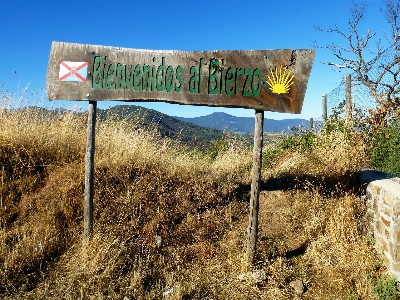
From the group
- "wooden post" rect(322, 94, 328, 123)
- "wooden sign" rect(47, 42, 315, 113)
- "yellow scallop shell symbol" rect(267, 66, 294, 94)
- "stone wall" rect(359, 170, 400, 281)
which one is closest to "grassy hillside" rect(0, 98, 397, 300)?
"stone wall" rect(359, 170, 400, 281)

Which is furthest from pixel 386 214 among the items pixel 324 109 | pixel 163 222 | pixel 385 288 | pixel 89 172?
pixel 324 109

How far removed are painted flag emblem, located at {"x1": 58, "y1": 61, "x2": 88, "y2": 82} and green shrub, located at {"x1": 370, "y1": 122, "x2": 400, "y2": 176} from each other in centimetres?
540

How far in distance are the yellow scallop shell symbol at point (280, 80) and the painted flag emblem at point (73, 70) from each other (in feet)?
7.49

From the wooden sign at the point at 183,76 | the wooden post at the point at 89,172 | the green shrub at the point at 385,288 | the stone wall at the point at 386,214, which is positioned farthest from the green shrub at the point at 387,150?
the wooden post at the point at 89,172

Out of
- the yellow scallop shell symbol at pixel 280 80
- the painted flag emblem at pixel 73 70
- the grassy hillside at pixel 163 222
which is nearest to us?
the grassy hillside at pixel 163 222

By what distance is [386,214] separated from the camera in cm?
390

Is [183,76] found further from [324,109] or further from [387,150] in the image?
[324,109]

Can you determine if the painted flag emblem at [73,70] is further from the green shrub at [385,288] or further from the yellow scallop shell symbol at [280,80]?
the green shrub at [385,288]

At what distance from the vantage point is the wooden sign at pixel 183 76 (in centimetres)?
392

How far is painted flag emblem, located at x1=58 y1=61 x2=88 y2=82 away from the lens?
13.5 feet

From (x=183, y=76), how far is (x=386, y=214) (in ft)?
9.61

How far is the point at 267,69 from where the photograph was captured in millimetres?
3920

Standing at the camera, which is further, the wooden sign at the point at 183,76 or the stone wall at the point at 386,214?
the wooden sign at the point at 183,76

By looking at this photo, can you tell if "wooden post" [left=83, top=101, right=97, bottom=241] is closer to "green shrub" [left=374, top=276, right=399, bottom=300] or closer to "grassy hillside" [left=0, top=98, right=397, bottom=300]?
"grassy hillside" [left=0, top=98, right=397, bottom=300]
